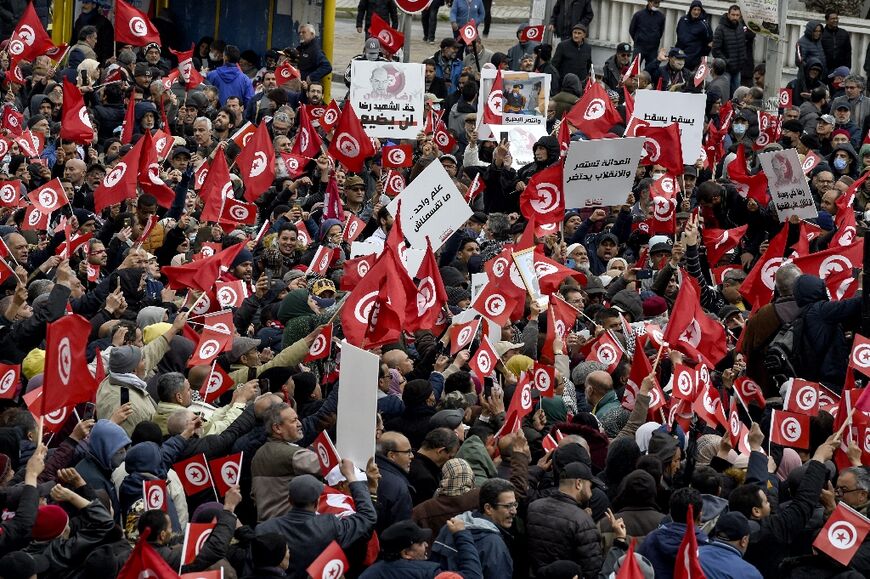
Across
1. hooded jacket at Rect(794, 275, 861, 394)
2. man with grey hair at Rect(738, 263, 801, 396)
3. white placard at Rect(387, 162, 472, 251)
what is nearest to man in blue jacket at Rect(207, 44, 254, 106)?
white placard at Rect(387, 162, 472, 251)

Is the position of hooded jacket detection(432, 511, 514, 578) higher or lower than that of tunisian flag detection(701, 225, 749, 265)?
lower

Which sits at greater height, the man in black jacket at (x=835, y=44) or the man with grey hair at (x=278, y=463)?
the man in black jacket at (x=835, y=44)

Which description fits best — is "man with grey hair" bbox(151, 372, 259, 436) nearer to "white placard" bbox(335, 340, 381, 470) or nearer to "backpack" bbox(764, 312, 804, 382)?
"white placard" bbox(335, 340, 381, 470)

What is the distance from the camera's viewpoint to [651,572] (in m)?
8.09

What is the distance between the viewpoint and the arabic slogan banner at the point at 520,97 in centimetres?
1914

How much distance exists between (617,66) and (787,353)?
34.0 feet

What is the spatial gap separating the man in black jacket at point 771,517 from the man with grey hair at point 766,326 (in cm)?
293

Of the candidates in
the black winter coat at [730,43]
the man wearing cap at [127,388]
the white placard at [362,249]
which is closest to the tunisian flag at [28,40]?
the white placard at [362,249]

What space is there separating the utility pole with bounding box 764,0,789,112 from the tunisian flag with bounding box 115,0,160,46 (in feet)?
25.5

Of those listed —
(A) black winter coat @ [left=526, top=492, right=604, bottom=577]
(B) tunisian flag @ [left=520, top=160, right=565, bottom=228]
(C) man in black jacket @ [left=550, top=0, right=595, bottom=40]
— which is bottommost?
(A) black winter coat @ [left=526, top=492, right=604, bottom=577]

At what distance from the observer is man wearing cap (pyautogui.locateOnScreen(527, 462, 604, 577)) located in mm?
8805

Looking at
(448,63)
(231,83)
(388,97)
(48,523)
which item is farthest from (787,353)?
(448,63)

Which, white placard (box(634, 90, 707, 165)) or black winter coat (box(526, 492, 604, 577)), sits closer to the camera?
black winter coat (box(526, 492, 604, 577))

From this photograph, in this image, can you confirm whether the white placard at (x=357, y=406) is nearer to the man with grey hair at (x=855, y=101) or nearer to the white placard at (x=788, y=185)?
the white placard at (x=788, y=185)
